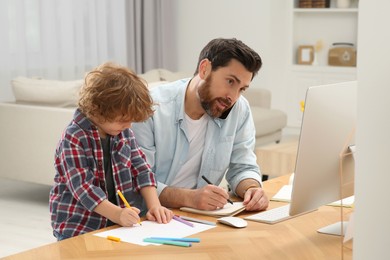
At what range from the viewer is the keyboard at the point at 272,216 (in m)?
2.12

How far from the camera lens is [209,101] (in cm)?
241

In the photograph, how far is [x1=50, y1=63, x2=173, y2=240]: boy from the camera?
1.98m

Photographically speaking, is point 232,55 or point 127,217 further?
point 232,55

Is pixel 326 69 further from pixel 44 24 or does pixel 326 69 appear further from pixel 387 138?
pixel 387 138

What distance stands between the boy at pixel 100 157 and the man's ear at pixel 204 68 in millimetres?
362

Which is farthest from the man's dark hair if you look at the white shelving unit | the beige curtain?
the white shelving unit

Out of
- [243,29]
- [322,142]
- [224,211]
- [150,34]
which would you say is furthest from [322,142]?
[243,29]

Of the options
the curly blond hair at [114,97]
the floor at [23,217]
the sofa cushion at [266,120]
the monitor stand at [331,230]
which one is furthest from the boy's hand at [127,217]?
the sofa cushion at [266,120]

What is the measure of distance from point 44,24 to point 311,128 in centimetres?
526

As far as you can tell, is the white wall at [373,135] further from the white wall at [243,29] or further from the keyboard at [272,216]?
the white wall at [243,29]

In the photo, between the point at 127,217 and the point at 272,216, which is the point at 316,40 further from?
the point at 127,217

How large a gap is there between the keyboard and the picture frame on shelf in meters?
6.14

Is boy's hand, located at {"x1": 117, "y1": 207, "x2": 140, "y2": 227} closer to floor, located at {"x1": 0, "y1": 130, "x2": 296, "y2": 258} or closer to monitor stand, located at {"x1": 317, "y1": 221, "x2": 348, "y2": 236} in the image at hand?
monitor stand, located at {"x1": 317, "y1": 221, "x2": 348, "y2": 236}

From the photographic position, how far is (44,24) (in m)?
6.70
